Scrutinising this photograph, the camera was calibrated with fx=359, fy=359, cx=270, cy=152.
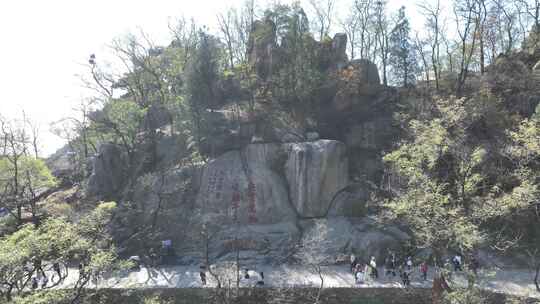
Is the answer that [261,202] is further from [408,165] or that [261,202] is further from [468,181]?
[468,181]

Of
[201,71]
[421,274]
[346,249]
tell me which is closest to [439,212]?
[421,274]

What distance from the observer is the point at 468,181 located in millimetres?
13625

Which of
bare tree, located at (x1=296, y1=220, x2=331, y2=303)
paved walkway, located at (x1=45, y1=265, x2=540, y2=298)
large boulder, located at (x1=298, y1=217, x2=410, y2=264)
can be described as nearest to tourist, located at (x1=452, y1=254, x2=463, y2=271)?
paved walkway, located at (x1=45, y1=265, x2=540, y2=298)

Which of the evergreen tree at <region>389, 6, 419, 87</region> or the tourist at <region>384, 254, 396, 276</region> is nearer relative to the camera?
the tourist at <region>384, 254, 396, 276</region>

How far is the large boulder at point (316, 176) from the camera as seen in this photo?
71.8 feet

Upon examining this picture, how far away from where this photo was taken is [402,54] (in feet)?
88.7

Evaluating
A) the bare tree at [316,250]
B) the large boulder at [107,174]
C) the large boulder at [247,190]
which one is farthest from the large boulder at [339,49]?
the large boulder at [107,174]

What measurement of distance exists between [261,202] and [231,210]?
75.4 inches

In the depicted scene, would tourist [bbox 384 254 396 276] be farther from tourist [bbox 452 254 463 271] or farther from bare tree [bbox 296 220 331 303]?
bare tree [bbox 296 220 331 303]

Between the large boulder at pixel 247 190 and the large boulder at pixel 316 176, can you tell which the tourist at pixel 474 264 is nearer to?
the large boulder at pixel 316 176

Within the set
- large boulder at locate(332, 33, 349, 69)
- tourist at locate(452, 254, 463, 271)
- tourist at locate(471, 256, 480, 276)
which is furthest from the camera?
large boulder at locate(332, 33, 349, 69)

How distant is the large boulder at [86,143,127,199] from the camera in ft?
80.4

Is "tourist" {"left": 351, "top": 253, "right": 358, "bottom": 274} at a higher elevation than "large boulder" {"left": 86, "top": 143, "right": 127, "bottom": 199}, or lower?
lower

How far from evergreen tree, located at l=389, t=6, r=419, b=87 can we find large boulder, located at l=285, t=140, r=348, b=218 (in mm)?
9452
